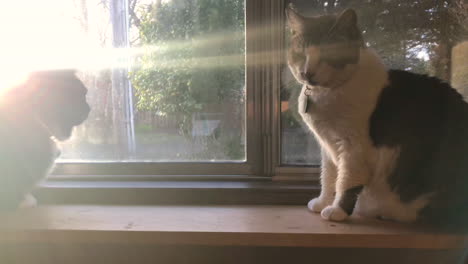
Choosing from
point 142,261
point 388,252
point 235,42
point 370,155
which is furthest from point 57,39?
point 388,252

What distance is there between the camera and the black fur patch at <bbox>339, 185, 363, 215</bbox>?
2.79ft

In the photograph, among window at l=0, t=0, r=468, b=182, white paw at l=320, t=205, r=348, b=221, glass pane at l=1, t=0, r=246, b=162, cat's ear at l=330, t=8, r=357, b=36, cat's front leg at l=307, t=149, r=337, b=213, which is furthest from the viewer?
glass pane at l=1, t=0, r=246, b=162

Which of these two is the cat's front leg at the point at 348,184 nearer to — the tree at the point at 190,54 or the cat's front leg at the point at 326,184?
the cat's front leg at the point at 326,184

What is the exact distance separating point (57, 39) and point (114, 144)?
426 mm

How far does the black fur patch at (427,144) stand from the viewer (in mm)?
815

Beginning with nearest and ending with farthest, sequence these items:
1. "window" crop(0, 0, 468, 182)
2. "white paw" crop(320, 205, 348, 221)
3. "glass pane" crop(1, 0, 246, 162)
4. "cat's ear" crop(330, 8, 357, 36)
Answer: "cat's ear" crop(330, 8, 357, 36) < "white paw" crop(320, 205, 348, 221) < "window" crop(0, 0, 468, 182) < "glass pane" crop(1, 0, 246, 162)

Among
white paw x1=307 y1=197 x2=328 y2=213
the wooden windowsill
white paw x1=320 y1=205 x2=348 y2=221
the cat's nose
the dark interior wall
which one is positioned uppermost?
the cat's nose

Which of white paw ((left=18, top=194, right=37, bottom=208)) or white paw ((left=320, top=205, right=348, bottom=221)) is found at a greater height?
white paw ((left=320, top=205, right=348, bottom=221))

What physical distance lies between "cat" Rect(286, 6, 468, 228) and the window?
28cm

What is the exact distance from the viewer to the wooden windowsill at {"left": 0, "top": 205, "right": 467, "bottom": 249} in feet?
2.68

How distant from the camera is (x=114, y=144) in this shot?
1.28 meters

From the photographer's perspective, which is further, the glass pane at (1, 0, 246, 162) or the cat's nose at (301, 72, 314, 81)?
the glass pane at (1, 0, 246, 162)

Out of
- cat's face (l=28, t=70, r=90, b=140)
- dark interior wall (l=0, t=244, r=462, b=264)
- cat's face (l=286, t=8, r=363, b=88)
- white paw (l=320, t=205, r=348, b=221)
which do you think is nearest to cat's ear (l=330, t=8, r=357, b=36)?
cat's face (l=286, t=8, r=363, b=88)

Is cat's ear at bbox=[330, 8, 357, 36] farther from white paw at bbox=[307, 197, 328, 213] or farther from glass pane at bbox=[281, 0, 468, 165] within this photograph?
white paw at bbox=[307, 197, 328, 213]
